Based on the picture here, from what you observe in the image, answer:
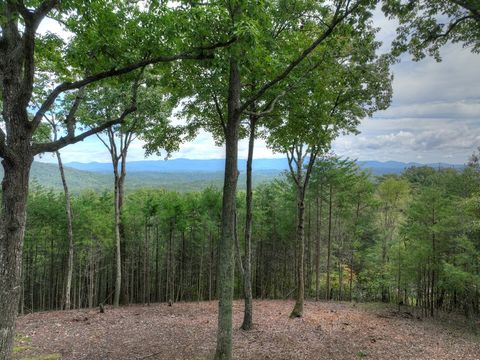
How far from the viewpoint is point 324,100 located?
10.4 metres

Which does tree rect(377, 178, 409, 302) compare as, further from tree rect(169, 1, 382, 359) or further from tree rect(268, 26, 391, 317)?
tree rect(169, 1, 382, 359)

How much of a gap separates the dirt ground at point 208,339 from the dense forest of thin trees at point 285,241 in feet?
21.7

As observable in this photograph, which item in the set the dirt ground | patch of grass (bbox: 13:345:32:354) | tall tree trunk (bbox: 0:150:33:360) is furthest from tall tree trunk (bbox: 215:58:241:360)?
patch of grass (bbox: 13:345:32:354)

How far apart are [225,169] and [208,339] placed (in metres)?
5.26

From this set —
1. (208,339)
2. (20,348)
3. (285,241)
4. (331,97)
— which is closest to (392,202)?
(285,241)

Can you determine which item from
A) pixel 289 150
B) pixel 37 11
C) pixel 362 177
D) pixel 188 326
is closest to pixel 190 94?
pixel 37 11

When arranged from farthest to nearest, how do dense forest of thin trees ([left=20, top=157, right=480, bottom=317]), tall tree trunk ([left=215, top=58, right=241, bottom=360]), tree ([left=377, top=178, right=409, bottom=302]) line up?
tree ([left=377, top=178, right=409, bottom=302]) → dense forest of thin trees ([left=20, top=157, right=480, bottom=317]) → tall tree trunk ([left=215, top=58, right=241, bottom=360])

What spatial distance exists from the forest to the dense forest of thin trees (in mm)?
158

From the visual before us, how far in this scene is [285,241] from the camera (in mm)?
24531

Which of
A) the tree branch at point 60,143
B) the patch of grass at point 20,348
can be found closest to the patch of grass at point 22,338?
the patch of grass at point 20,348

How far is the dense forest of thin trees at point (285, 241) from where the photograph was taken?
17.3m

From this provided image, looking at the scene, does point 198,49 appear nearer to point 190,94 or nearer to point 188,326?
point 190,94

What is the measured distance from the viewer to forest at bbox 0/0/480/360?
15.5ft

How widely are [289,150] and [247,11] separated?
25.6ft
